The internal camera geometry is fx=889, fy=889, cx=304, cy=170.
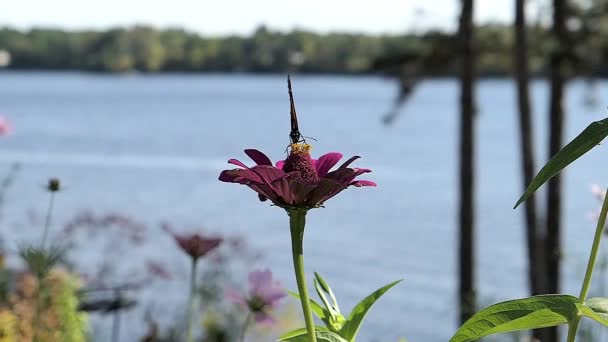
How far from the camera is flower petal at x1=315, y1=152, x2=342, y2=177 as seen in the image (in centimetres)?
59

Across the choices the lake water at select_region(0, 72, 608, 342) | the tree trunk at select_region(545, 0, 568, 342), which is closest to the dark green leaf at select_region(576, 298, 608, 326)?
the lake water at select_region(0, 72, 608, 342)

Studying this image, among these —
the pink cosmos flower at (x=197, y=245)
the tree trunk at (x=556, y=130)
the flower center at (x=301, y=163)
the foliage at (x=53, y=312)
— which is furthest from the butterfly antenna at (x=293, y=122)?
the tree trunk at (x=556, y=130)

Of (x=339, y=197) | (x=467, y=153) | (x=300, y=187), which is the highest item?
(x=300, y=187)

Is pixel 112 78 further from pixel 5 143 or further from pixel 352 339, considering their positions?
pixel 352 339

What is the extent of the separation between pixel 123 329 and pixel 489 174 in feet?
55.7

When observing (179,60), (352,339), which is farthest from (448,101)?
(352,339)

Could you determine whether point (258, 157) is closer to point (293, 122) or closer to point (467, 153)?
point (293, 122)

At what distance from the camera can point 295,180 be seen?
1.75 ft

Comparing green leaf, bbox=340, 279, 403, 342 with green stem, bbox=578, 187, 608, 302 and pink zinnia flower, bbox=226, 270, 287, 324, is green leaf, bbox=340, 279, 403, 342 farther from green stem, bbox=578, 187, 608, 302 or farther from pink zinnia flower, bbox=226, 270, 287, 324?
pink zinnia flower, bbox=226, 270, 287, 324

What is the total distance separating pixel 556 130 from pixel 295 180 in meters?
6.35

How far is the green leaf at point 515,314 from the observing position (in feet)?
1.69

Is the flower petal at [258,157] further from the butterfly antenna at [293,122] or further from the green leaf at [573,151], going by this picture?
the green leaf at [573,151]

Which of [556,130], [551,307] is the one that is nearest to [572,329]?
[551,307]

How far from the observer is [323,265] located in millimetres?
11570
